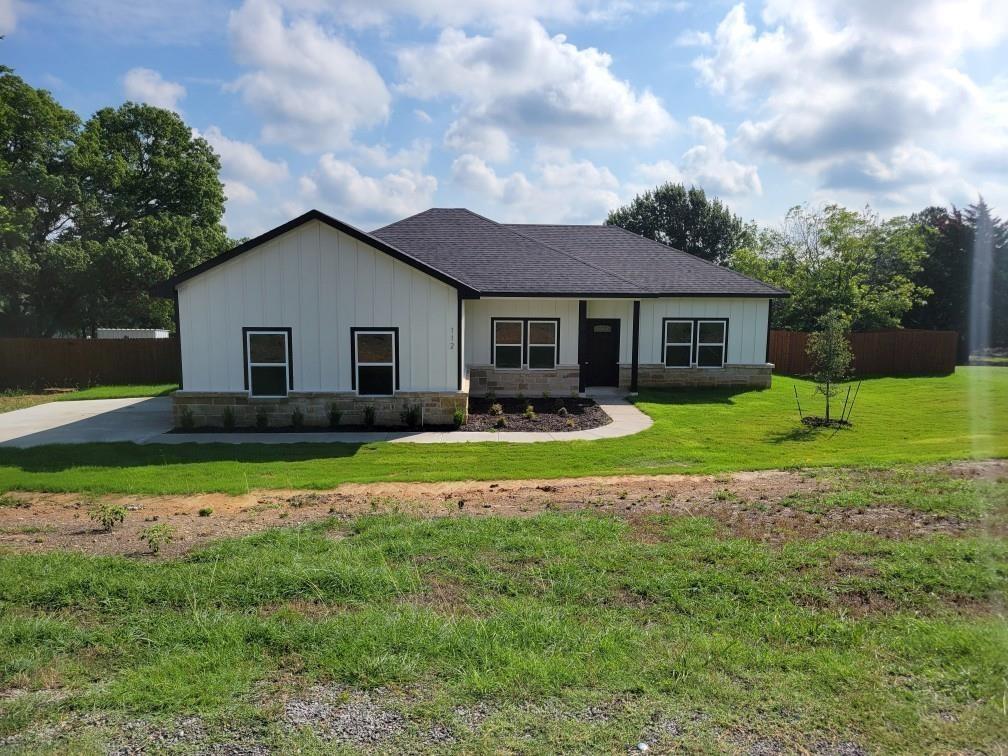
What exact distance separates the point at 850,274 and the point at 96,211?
38761 millimetres

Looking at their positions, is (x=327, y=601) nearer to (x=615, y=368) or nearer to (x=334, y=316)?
(x=334, y=316)

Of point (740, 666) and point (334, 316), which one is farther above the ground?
point (334, 316)

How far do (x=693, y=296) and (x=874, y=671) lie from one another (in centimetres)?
1770

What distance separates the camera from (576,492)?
29.6 ft

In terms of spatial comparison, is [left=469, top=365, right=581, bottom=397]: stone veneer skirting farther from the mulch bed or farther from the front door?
the front door

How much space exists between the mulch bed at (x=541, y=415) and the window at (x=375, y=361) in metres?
2.21

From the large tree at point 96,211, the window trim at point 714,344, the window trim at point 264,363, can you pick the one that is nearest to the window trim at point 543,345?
the window trim at point 714,344

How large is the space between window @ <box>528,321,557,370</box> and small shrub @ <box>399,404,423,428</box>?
214 inches

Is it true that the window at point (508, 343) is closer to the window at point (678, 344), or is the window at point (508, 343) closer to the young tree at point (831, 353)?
the window at point (678, 344)

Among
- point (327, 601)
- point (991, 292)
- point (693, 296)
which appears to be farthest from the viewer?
point (991, 292)

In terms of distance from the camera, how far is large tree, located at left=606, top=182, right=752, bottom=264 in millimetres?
50781

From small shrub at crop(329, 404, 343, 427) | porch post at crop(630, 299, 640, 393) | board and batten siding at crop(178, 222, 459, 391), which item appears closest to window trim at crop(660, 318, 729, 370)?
porch post at crop(630, 299, 640, 393)

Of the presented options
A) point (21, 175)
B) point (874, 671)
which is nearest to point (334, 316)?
point (874, 671)

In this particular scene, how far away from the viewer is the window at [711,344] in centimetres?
2108
